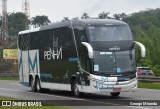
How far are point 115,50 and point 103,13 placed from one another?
14053 cm

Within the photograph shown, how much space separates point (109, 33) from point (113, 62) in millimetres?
1455

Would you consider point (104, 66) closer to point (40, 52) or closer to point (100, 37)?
point (100, 37)

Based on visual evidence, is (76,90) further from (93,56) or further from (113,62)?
(113,62)

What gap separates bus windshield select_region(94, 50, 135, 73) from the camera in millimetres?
22641

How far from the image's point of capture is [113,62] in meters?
22.7

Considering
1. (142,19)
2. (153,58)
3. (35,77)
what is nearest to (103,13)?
(142,19)

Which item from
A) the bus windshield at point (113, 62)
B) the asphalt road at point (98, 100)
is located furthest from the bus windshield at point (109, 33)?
the asphalt road at point (98, 100)

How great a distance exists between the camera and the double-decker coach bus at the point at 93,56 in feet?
74.2

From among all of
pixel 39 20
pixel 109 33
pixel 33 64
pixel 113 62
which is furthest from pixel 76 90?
pixel 39 20

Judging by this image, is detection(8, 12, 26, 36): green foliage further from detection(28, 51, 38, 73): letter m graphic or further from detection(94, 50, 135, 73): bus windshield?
detection(94, 50, 135, 73): bus windshield

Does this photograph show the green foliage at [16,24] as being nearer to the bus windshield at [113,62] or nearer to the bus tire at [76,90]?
the bus tire at [76,90]

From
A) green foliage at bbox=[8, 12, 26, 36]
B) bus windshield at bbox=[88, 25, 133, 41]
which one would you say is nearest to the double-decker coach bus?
bus windshield at bbox=[88, 25, 133, 41]

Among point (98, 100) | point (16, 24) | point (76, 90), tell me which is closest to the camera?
point (98, 100)

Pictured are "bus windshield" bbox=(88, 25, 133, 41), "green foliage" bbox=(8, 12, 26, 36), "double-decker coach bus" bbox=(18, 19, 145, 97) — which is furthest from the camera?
"green foliage" bbox=(8, 12, 26, 36)
